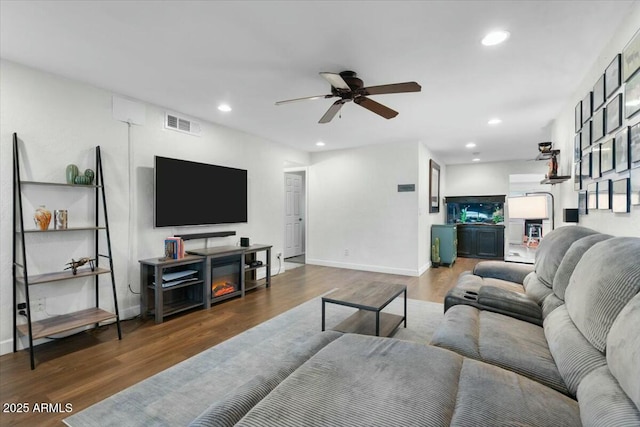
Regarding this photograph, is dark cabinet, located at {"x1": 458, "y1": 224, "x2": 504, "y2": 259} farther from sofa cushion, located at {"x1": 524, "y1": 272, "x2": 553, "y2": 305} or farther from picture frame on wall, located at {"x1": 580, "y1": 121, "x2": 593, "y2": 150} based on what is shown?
sofa cushion, located at {"x1": 524, "y1": 272, "x2": 553, "y2": 305}

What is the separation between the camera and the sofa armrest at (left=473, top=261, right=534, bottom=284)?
3.08m

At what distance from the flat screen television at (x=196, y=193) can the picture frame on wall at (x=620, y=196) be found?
4.12 metres

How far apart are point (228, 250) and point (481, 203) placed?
672cm

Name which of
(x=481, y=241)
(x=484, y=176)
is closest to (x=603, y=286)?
(x=481, y=241)

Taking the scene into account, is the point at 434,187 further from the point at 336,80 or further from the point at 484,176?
the point at 336,80

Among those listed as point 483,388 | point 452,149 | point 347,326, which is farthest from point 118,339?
point 452,149

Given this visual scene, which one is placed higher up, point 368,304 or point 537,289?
point 537,289

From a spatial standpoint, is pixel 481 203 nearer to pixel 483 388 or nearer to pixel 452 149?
pixel 452 149

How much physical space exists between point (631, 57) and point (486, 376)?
208cm

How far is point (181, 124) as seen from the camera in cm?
397

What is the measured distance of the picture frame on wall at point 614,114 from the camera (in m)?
2.00

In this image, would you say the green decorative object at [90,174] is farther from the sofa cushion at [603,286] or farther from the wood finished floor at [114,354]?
the sofa cushion at [603,286]

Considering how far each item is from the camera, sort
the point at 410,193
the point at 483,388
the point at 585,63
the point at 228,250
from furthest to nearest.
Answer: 1. the point at 410,193
2. the point at 228,250
3. the point at 585,63
4. the point at 483,388

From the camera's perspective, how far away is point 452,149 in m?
6.33
